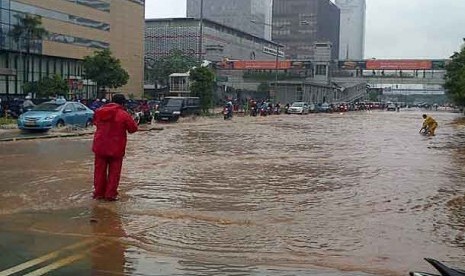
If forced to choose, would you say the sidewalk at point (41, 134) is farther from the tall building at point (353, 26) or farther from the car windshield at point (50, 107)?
the tall building at point (353, 26)

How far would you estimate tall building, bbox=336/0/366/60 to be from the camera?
161750 millimetres

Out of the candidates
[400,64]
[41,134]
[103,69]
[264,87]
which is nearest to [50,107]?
[41,134]

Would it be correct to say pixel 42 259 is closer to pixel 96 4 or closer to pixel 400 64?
pixel 96 4

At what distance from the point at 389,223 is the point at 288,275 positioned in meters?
3.08

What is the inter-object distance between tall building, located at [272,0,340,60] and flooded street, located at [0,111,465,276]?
122 meters

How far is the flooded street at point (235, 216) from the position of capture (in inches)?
251

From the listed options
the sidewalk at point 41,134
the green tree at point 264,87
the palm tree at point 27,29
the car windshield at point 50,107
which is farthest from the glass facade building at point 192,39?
the sidewalk at point 41,134

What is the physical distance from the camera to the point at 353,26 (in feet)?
543

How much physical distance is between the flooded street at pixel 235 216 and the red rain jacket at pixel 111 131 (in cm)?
83

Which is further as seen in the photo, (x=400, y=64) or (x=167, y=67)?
(x=400, y=64)

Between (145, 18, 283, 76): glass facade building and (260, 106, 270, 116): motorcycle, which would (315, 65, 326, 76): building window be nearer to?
(145, 18, 283, 76): glass facade building

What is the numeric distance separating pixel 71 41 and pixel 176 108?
32.1m

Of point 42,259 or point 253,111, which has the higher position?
point 253,111

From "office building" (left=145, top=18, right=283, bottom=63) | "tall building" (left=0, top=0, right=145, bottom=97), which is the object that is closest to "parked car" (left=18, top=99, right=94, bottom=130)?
"tall building" (left=0, top=0, right=145, bottom=97)
